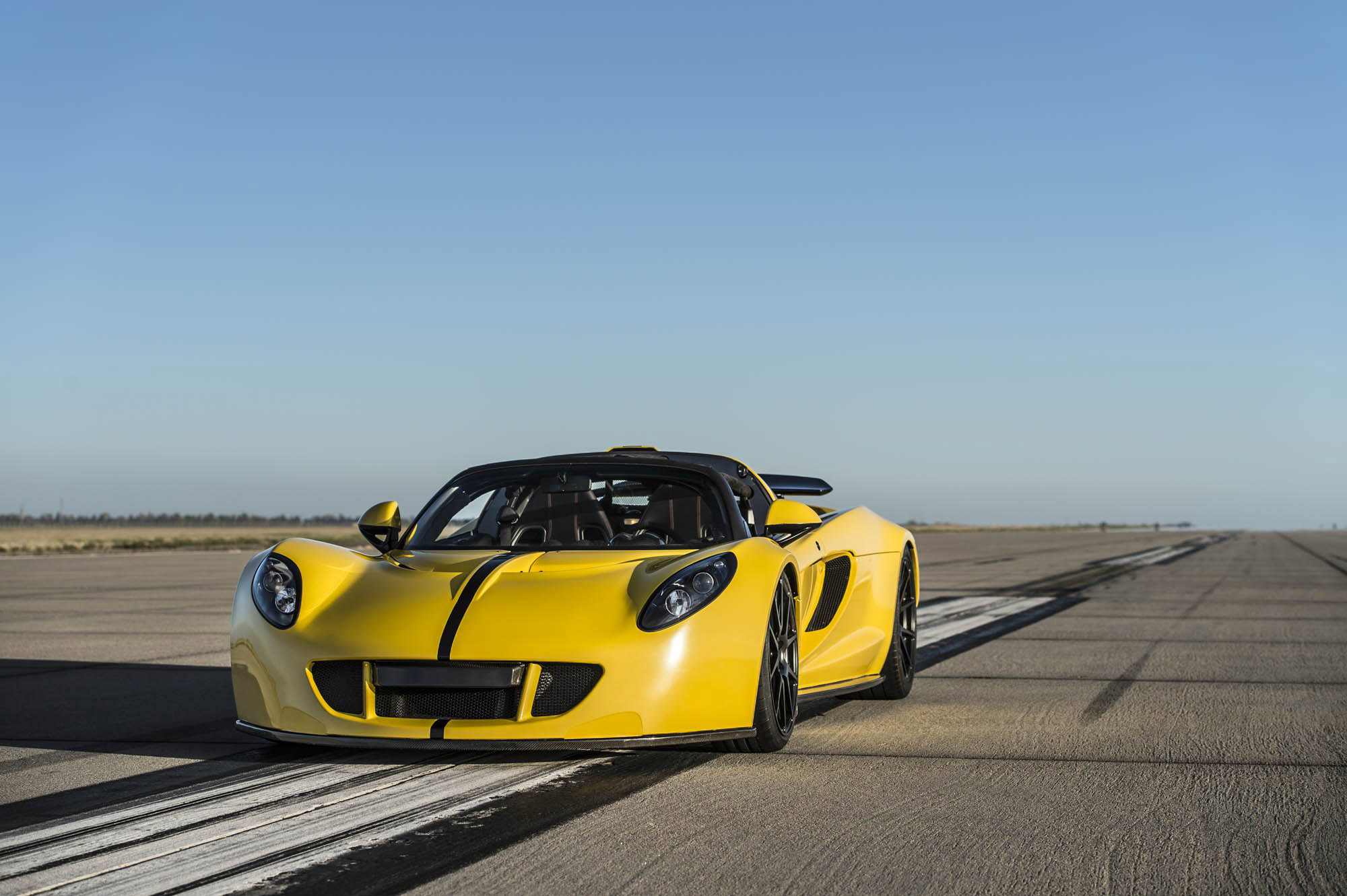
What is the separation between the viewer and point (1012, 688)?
817 cm

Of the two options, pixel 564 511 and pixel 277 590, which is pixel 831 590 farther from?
pixel 277 590

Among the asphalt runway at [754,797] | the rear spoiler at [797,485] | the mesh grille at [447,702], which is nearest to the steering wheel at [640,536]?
the asphalt runway at [754,797]

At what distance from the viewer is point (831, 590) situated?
277 inches

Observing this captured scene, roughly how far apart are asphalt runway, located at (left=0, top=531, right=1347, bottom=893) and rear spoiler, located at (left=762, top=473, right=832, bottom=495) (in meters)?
→ 1.51

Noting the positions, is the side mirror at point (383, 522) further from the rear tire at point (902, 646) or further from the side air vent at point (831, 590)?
the rear tire at point (902, 646)

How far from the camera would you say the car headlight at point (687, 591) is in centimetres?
529

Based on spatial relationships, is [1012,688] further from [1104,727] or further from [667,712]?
[667,712]

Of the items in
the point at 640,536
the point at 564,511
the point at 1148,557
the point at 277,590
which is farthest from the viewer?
the point at 1148,557

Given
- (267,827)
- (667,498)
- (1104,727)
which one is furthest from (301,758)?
(1104,727)

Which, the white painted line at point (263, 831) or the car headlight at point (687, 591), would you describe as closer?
the white painted line at point (263, 831)

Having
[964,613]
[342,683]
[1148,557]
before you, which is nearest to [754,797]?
[342,683]

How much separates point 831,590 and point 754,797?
90.0 inches

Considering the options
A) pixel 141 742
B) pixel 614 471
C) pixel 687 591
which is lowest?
pixel 141 742

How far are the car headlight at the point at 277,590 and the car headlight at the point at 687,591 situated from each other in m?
1.42
